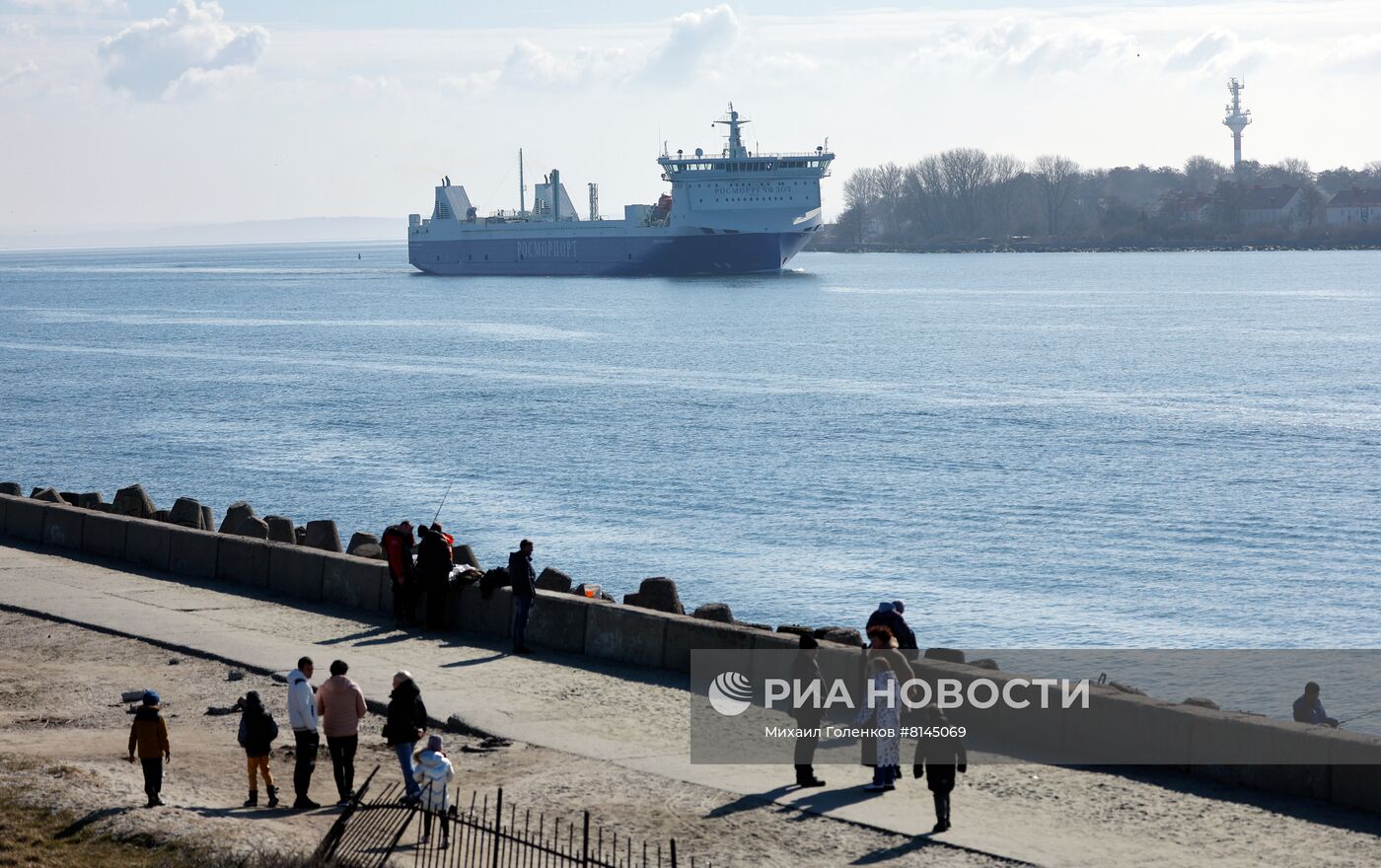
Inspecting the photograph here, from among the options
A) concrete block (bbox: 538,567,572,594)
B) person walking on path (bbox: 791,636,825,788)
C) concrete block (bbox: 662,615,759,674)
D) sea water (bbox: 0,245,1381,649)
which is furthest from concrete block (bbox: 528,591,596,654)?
sea water (bbox: 0,245,1381,649)

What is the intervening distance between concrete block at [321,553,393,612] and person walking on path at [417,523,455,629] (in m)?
1.14

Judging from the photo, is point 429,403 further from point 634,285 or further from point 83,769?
point 634,285

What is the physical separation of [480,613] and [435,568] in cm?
74

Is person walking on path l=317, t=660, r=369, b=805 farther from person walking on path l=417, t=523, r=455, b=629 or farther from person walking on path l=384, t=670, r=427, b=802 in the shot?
person walking on path l=417, t=523, r=455, b=629

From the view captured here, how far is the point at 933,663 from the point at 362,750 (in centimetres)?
471

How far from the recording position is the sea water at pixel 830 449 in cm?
3120

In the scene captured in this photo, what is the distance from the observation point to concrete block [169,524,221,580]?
20.4 m

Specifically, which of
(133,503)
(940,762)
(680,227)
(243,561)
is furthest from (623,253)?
(940,762)

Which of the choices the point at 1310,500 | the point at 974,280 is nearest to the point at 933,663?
the point at 1310,500

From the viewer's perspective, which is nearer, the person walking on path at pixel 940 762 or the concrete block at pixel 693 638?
the person walking on path at pixel 940 762

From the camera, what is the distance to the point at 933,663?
13133 millimetres

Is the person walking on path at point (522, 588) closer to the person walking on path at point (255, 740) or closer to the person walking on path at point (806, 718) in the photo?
the person walking on path at point (255, 740)

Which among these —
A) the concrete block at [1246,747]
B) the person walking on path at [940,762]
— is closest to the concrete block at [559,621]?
the person walking on path at [940,762]

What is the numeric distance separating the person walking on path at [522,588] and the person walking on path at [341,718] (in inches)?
151
